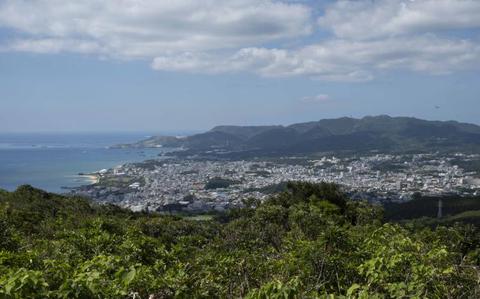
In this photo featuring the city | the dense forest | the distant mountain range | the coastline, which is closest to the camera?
the dense forest

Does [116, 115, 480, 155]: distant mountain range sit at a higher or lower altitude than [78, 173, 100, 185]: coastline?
higher

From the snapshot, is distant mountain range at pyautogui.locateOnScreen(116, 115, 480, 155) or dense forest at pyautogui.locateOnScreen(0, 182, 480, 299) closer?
dense forest at pyautogui.locateOnScreen(0, 182, 480, 299)

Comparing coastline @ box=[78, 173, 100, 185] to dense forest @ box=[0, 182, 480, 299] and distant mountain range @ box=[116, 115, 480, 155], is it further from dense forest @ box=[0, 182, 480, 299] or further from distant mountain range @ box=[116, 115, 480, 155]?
dense forest @ box=[0, 182, 480, 299]

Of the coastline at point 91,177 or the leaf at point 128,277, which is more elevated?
the leaf at point 128,277

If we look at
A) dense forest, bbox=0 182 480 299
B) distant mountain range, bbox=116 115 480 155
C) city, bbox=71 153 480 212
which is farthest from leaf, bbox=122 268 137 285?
distant mountain range, bbox=116 115 480 155

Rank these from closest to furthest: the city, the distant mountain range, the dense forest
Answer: the dense forest → the city → the distant mountain range

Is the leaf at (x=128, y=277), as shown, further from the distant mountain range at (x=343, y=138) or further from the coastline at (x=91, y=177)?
the distant mountain range at (x=343, y=138)

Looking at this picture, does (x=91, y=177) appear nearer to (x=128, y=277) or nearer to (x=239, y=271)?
(x=239, y=271)

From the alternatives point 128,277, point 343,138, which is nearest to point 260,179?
point 343,138

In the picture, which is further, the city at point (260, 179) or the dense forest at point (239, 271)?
the city at point (260, 179)

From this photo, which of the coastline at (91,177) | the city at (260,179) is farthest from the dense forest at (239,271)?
the coastline at (91,177)

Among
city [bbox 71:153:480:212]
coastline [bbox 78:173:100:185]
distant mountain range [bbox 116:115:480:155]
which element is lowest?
city [bbox 71:153:480:212]
